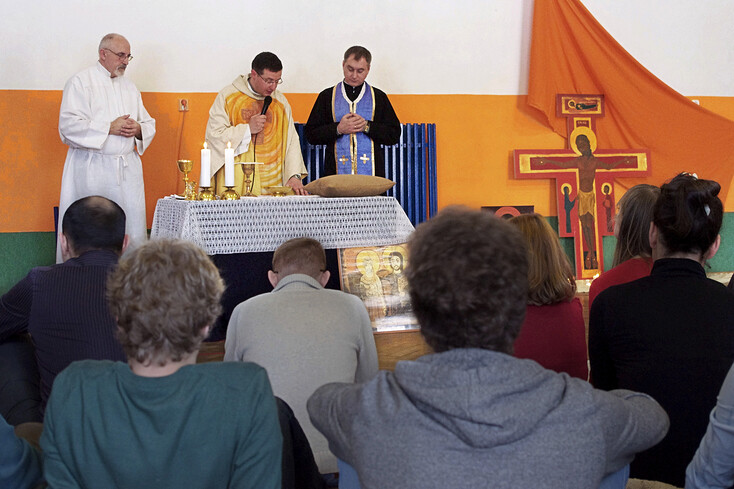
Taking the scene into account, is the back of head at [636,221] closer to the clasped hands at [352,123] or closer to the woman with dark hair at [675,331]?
the woman with dark hair at [675,331]

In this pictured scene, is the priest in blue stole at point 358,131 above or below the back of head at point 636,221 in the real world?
above

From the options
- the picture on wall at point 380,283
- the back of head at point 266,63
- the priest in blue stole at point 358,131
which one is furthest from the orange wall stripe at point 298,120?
the picture on wall at point 380,283

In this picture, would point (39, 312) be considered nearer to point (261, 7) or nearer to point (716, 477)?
point (716, 477)

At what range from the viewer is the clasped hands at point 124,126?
4.71 meters

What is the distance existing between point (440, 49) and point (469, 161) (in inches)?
37.0

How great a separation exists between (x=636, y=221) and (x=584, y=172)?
3.75 m

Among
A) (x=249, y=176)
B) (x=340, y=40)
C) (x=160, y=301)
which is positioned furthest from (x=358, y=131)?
(x=160, y=301)

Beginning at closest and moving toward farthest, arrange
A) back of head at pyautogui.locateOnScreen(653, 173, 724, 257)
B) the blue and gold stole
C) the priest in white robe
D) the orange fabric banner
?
back of head at pyautogui.locateOnScreen(653, 173, 724, 257) → the priest in white robe → the blue and gold stole → the orange fabric banner

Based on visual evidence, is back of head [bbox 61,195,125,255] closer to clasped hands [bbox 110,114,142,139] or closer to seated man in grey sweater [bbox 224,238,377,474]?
seated man in grey sweater [bbox 224,238,377,474]

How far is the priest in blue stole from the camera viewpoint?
4836mm

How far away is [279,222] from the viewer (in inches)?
142

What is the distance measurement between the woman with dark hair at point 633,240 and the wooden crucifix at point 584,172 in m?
3.57

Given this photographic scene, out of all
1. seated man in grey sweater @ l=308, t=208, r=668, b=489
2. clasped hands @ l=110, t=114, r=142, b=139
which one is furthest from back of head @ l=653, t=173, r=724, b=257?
clasped hands @ l=110, t=114, r=142, b=139

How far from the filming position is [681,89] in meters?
6.39
